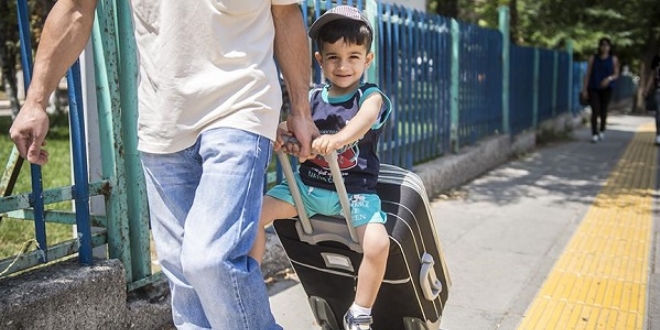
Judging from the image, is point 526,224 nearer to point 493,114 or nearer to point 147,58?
point 493,114

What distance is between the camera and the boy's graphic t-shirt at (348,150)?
2.62 metres

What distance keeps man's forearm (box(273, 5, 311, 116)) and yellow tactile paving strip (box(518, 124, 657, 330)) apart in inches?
76.3

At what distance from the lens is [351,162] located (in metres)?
2.66

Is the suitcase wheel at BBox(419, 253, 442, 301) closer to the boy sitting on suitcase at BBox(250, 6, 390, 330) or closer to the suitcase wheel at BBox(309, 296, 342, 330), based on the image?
the boy sitting on suitcase at BBox(250, 6, 390, 330)

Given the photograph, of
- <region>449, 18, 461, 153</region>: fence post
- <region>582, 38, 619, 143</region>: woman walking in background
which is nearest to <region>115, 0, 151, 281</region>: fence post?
<region>449, 18, 461, 153</region>: fence post

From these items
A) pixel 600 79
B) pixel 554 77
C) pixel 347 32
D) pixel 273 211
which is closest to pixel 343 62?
pixel 347 32

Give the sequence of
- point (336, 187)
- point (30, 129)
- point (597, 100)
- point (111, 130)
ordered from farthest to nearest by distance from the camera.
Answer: point (597, 100), point (111, 130), point (336, 187), point (30, 129)

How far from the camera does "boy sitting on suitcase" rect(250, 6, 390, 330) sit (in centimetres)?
256

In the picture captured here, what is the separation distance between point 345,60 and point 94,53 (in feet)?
3.72

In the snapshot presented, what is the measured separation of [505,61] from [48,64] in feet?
26.6

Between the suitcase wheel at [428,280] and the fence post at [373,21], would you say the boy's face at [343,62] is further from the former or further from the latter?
the fence post at [373,21]

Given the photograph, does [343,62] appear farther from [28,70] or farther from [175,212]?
[28,70]

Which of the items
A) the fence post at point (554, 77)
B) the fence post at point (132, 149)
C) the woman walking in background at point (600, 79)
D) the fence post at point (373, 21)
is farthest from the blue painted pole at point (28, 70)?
the fence post at point (554, 77)

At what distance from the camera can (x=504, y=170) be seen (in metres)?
8.71
